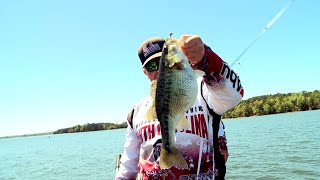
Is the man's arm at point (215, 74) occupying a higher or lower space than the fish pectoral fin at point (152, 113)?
higher

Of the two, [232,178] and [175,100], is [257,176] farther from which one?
[175,100]

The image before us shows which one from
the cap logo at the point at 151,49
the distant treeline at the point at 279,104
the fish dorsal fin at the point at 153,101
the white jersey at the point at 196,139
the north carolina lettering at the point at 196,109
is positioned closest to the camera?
the fish dorsal fin at the point at 153,101

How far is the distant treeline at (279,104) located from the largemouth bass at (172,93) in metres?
75.8

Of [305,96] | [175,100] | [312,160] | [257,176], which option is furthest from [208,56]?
[305,96]

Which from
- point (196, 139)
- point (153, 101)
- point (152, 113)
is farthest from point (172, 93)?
point (196, 139)

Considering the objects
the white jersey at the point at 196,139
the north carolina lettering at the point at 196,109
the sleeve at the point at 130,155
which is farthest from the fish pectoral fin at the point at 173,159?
the sleeve at the point at 130,155

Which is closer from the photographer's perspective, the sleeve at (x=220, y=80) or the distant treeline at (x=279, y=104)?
the sleeve at (x=220, y=80)

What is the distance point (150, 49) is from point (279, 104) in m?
84.0

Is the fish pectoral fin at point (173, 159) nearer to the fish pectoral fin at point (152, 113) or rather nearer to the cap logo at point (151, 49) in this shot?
the fish pectoral fin at point (152, 113)

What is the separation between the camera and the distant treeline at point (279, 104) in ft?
262

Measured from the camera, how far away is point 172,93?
2490 mm

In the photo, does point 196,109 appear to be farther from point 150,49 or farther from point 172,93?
point 172,93

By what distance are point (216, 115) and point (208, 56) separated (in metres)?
0.82

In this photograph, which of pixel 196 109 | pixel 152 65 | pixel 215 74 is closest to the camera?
pixel 215 74
